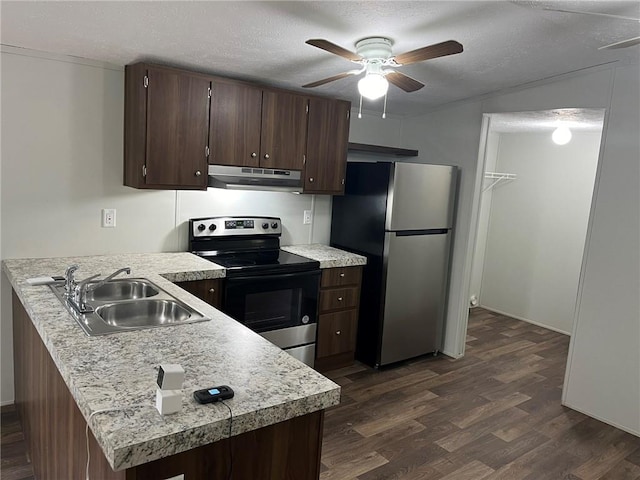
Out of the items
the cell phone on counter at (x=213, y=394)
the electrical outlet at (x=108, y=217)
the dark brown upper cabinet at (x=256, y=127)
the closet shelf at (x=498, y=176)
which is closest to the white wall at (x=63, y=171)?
the electrical outlet at (x=108, y=217)

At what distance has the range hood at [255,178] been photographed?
3041mm

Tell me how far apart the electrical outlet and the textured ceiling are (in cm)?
93

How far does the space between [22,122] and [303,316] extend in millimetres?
2154

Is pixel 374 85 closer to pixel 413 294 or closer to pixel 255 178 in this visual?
pixel 255 178

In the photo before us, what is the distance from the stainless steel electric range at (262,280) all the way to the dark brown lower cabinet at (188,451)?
48.2 inches

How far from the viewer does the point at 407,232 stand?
362 centimetres

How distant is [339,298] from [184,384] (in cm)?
230

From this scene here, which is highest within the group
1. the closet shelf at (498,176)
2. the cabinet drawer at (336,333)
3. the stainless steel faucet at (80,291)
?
the closet shelf at (498,176)

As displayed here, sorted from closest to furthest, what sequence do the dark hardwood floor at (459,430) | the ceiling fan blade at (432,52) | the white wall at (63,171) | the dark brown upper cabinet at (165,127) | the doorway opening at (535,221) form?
the ceiling fan blade at (432,52)
the dark hardwood floor at (459,430)
the white wall at (63,171)
the dark brown upper cabinet at (165,127)
the doorway opening at (535,221)

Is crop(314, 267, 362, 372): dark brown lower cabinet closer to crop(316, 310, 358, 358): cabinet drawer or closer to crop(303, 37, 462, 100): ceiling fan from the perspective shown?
crop(316, 310, 358, 358): cabinet drawer

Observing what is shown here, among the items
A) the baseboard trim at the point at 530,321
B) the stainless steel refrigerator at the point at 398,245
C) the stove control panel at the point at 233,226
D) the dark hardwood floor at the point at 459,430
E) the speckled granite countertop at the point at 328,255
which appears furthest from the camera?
the baseboard trim at the point at 530,321

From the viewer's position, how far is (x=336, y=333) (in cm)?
356

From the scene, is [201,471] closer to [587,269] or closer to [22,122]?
[22,122]

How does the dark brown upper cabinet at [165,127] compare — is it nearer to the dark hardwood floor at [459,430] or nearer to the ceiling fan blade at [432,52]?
the ceiling fan blade at [432,52]
